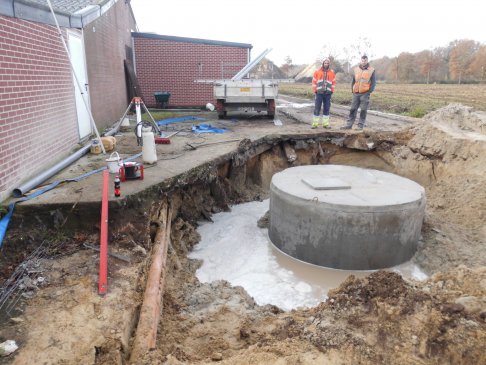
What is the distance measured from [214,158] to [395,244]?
336cm

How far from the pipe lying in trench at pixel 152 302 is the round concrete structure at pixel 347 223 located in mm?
2000

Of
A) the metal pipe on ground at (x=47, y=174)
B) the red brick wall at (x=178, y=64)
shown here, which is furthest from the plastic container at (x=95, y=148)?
the red brick wall at (x=178, y=64)

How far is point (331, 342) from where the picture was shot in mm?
2883

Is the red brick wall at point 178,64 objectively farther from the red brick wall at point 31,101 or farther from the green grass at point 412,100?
the red brick wall at point 31,101

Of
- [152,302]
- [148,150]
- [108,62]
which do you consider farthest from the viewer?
[108,62]

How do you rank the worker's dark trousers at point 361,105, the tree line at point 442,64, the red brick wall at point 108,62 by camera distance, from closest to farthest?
the red brick wall at point 108,62 < the worker's dark trousers at point 361,105 < the tree line at point 442,64

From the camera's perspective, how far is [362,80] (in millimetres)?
9539

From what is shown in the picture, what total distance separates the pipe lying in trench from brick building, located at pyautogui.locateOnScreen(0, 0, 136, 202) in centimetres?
184

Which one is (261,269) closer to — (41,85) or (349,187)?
(349,187)

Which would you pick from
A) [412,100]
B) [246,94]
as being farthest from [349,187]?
[412,100]

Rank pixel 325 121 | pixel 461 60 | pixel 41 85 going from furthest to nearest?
pixel 461 60
pixel 325 121
pixel 41 85

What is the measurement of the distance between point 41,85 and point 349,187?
4977 millimetres

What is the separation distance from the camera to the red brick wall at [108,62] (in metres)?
9.27

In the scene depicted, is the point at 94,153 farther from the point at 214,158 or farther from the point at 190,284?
the point at 190,284
